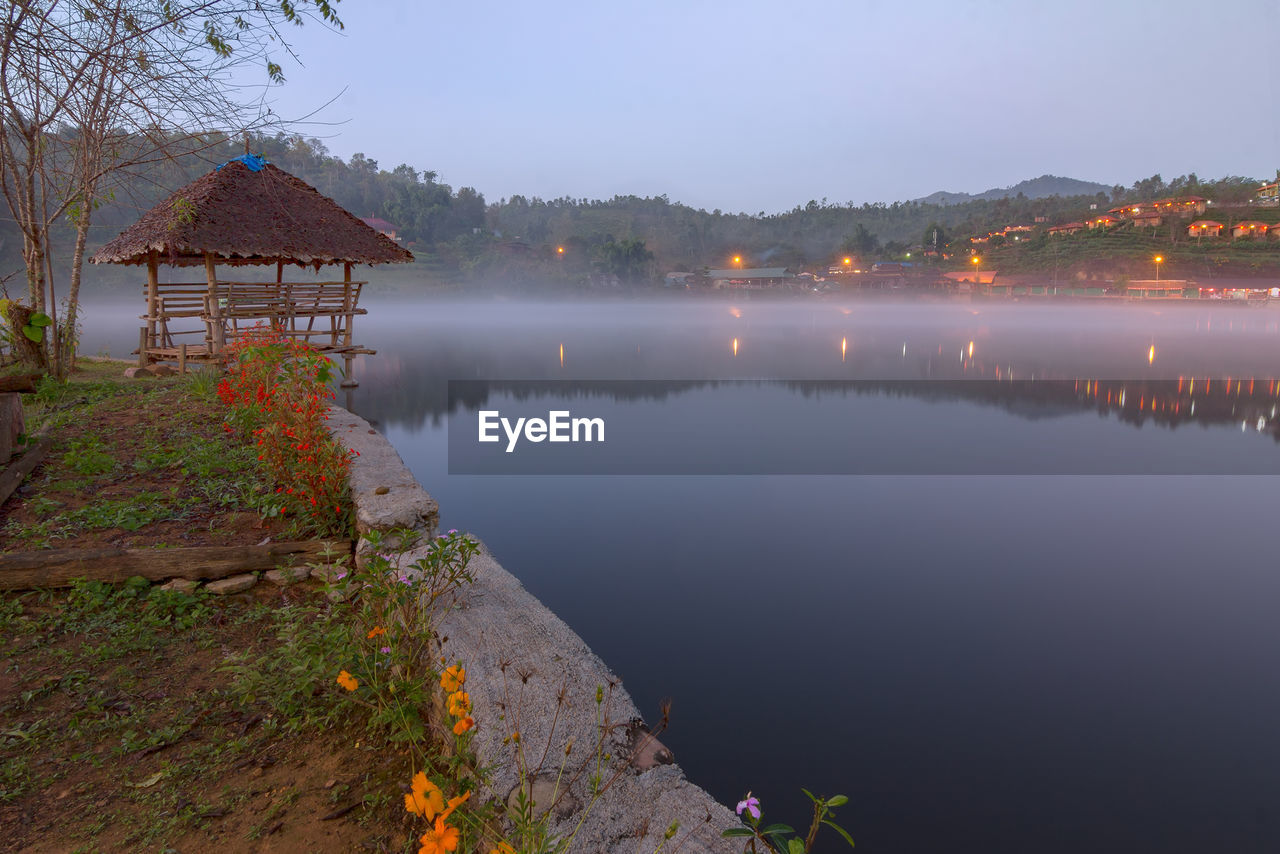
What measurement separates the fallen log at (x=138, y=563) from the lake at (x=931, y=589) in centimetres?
220

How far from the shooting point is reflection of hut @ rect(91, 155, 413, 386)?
12.0 meters

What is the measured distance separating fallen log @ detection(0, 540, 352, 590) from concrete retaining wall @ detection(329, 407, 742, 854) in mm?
952

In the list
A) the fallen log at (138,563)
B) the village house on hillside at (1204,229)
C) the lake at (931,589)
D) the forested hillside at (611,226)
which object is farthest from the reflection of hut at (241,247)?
the village house on hillside at (1204,229)

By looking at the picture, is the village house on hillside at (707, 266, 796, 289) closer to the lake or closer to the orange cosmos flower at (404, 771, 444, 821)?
the lake

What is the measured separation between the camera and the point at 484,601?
3416mm

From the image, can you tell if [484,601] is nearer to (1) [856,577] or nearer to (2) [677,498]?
(1) [856,577]

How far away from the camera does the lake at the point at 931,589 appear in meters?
3.56

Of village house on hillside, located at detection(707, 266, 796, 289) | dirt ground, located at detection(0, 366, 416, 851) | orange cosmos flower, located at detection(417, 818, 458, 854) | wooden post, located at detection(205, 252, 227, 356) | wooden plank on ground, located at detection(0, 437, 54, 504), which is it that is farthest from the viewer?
village house on hillside, located at detection(707, 266, 796, 289)

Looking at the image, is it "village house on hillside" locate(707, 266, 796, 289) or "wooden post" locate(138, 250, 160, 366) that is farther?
"village house on hillside" locate(707, 266, 796, 289)

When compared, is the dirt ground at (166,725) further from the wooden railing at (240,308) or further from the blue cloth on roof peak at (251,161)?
the blue cloth on roof peak at (251,161)

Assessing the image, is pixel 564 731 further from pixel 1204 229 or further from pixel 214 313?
pixel 1204 229

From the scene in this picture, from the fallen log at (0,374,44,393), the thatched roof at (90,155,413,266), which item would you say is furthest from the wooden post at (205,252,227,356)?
the fallen log at (0,374,44,393)

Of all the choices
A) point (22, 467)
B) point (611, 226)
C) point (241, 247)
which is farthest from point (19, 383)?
point (611, 226)

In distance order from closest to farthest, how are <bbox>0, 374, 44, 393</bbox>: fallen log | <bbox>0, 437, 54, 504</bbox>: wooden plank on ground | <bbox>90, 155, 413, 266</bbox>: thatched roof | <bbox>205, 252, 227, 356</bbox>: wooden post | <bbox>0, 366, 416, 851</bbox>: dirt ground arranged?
<bbox>0, 366, 416, 851</bbox>: dirt ground → <bbox>0, 437, 54, 504</bbox>: wooden plank on ground → <bbox>0, 374, 44, 393</bbox>: fallen log → <bbox>90, 155, 413, 266</bbox>: thatched roof → <bbox>205, 252, 227, 356</bbox>: wooden post
